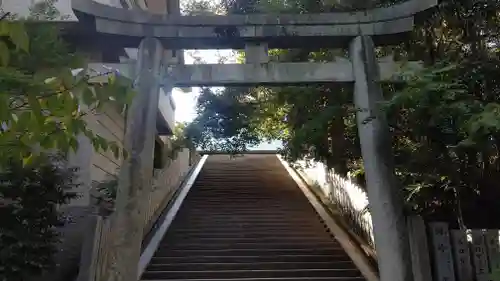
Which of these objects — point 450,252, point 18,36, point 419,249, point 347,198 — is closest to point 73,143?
point 18,36

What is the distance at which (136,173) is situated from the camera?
233 inches

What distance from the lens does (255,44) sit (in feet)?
22.1

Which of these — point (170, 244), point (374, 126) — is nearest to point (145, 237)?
point (170, 244)

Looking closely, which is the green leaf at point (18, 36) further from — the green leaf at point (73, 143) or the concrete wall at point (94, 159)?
the concrete wall at point (94, 159)

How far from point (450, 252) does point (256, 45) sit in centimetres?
365

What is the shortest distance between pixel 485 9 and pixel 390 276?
152 inches

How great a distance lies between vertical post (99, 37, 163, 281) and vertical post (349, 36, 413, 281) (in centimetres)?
275

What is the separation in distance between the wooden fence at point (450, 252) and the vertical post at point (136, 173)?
10.8 feet

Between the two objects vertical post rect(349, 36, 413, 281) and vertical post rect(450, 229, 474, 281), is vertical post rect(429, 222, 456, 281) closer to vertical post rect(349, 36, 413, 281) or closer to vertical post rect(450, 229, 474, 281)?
vertical post rect(450, 229, 474, 281)

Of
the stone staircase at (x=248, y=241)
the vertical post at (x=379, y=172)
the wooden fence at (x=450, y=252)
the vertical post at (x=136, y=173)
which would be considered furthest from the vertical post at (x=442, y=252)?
the vertical post at (x=136, y=173)

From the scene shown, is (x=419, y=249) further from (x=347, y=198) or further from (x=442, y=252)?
(x=347, y=198)

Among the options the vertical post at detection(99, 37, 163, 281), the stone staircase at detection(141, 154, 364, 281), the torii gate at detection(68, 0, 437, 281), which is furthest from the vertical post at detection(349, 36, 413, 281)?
the vertical post at detection(99, 37, 163, 281)

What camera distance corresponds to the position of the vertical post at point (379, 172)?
5.63 m

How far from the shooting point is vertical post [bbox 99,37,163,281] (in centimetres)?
563
